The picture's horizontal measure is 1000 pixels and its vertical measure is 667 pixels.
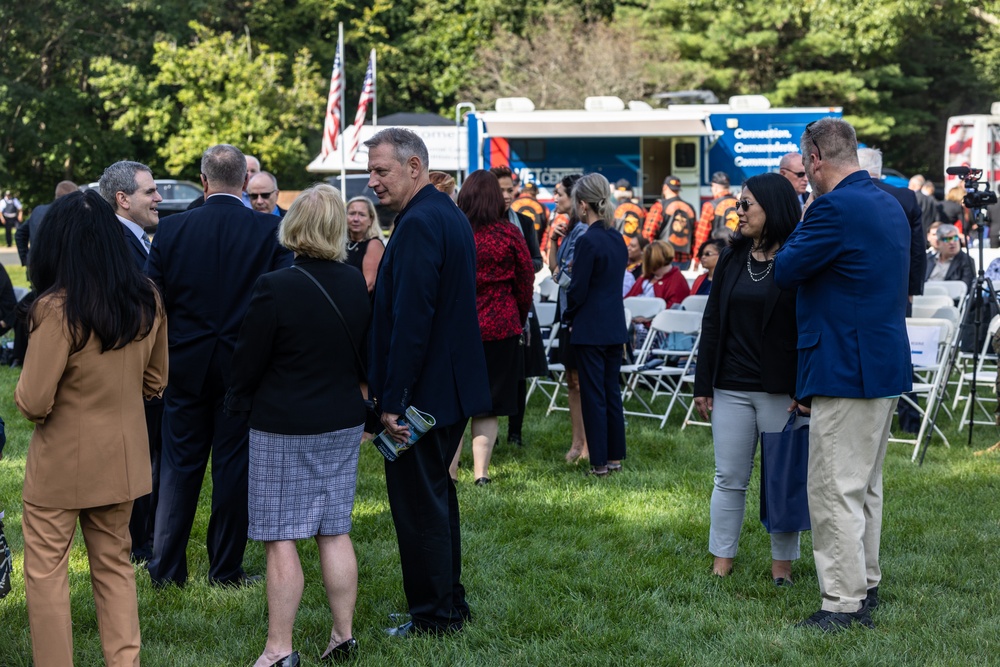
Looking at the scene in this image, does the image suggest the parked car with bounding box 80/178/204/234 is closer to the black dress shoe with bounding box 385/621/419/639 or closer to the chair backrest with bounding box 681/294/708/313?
the chair backrest with bounding box 681/294/708/313

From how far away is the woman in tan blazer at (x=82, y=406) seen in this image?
11.4 ft

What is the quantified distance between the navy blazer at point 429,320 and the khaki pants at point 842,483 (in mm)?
1337

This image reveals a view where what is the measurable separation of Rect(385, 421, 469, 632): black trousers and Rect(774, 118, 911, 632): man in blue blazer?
1.46m

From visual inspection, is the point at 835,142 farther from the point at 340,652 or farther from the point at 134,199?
the point at 134,199

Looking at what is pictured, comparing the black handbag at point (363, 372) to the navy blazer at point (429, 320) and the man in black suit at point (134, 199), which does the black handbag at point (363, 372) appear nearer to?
the navy blazer at point (429, 320)

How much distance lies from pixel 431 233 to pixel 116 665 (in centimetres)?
185

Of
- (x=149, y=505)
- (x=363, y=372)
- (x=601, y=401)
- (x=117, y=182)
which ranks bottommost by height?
(x=149, y=505)

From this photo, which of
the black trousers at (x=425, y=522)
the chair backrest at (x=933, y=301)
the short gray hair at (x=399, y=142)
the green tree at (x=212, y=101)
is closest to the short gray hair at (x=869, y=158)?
the chair backrest at (x=933, y=301)

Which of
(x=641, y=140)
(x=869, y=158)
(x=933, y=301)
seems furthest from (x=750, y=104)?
(x=869, y=158)

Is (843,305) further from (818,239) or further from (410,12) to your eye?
(410,12)

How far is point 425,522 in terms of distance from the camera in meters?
4.30

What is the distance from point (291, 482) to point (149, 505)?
1877 millimetres

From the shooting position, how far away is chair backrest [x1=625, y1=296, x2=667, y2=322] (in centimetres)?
945

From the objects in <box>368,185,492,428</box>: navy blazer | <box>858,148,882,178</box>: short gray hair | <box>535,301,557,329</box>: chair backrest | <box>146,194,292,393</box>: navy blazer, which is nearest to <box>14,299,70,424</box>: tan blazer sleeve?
<box>368,185,492,428</box>: navy blazer
